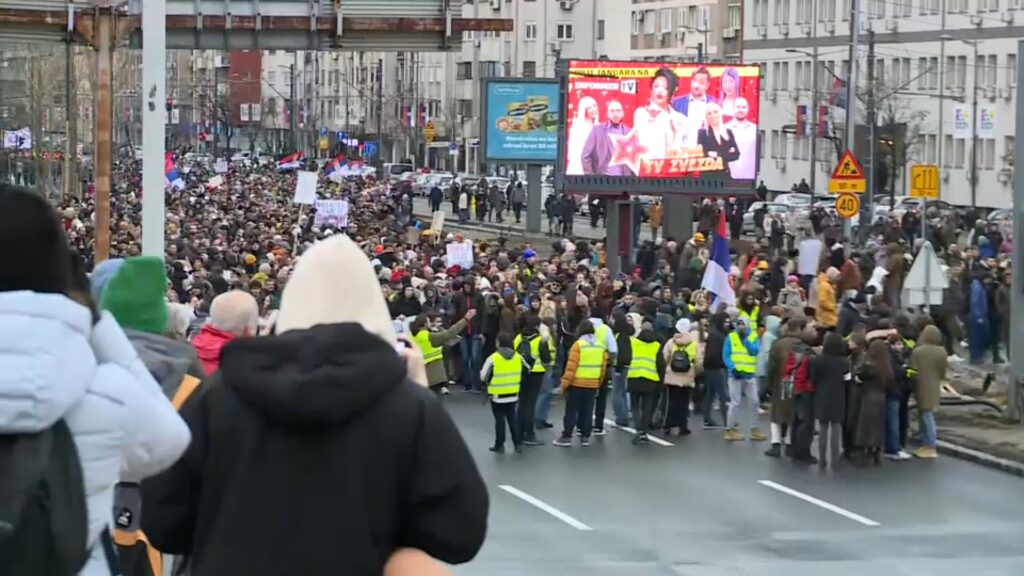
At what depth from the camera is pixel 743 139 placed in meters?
41.1

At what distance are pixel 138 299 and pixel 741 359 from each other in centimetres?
1646

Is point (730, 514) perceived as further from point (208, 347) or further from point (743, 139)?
point (743, 139)

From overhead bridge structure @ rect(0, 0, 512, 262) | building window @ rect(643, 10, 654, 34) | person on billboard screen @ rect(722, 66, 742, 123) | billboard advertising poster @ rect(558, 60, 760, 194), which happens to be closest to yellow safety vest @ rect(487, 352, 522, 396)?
overhead bridge structure @ rect(0, 0, 512, 262)

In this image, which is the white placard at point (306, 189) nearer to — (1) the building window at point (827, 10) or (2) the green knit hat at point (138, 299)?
(2) the green knit hat at point (138, 299)

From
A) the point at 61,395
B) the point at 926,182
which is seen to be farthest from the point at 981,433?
the point at 61,395

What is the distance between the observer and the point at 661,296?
89.9ft

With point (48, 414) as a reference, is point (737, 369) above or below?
below

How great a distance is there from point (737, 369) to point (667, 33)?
80821 millimetres

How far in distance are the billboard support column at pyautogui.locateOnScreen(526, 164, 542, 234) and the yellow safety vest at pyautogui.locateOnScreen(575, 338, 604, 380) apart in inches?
1628

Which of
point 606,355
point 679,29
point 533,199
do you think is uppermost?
point 679,29

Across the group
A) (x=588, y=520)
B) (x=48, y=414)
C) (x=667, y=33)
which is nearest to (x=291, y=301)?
(x=48, y=414)

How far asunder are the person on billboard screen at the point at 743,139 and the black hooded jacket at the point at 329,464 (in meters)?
36.9

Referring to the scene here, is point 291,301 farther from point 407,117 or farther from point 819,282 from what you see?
point 407,117

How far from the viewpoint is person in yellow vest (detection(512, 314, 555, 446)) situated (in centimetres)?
2138
